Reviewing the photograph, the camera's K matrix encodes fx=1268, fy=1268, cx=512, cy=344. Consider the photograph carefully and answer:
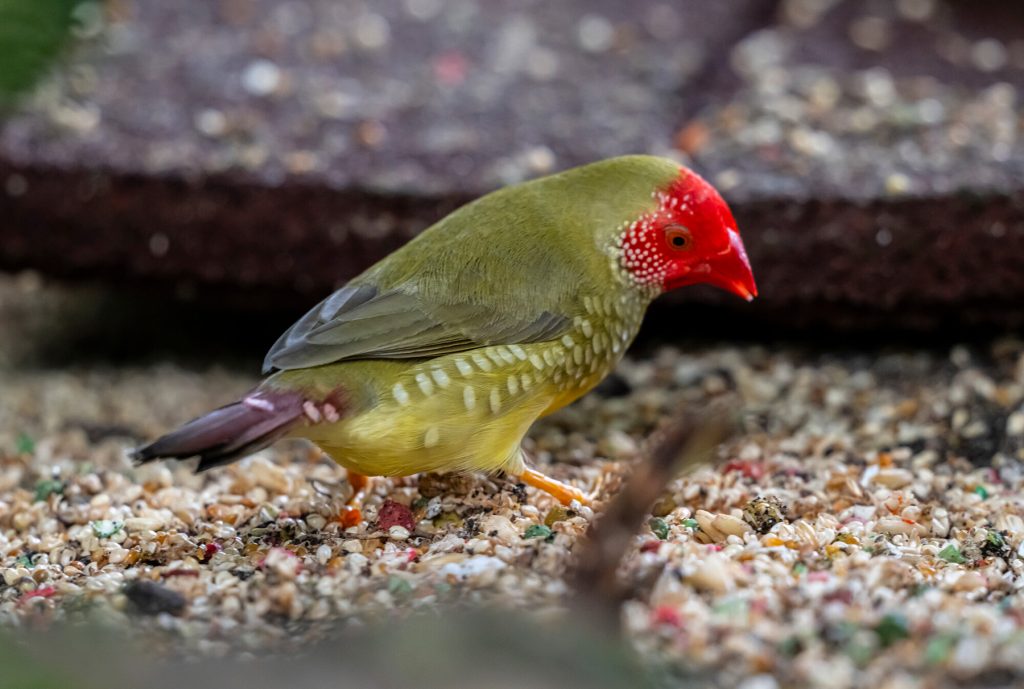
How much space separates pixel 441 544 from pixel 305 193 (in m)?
1.88

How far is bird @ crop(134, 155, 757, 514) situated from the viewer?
9.02 ft

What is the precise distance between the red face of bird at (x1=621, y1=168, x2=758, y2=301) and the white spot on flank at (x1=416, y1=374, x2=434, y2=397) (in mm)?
607

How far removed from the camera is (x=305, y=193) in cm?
423

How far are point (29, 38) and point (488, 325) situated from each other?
2.92 meters

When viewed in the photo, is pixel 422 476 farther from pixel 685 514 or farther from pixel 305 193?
pixel 305 193

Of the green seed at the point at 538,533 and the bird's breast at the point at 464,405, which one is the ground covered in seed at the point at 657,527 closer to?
the green seed at the point at 538,533

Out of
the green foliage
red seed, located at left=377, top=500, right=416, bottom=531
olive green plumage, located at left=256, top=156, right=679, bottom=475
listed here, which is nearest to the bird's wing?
olive green plumage, located at left=256, top=156, right=679, bottom=475

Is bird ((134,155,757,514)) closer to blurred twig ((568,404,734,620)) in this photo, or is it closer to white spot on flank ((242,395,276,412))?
white spot on flank ((242,395,276,412))

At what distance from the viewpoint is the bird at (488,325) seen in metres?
2.75

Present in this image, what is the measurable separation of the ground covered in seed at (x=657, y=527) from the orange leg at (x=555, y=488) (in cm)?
6

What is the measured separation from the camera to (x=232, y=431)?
254 cm

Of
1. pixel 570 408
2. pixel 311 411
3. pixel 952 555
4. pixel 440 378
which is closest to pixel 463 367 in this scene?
pixel 440 378

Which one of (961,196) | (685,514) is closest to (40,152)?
(685,514)

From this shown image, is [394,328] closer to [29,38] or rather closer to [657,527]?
[657,527]
